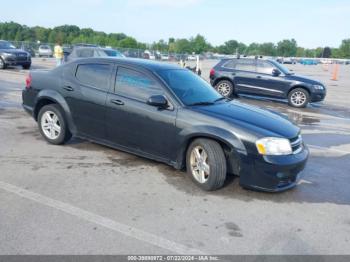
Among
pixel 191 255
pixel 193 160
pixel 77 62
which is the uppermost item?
pixel 77 62

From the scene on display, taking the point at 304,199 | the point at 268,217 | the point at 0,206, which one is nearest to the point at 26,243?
the point at 0,206

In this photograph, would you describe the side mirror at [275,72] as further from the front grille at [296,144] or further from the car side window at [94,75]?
the car side window at [94,75]

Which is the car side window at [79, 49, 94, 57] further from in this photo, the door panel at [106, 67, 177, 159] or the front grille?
the front grille

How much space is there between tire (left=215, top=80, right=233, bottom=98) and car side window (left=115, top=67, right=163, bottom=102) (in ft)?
30.8

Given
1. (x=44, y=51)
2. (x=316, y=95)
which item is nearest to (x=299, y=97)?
(x=316, y=95)

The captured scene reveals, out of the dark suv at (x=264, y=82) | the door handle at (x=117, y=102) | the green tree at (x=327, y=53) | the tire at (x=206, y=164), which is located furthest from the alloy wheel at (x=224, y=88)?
the green tree at (x=327, y=53)

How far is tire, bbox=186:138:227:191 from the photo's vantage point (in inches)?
182

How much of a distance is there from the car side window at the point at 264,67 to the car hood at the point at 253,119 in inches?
348

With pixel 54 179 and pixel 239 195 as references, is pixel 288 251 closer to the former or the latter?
pixel 239 195

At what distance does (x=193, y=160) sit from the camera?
4.90 m

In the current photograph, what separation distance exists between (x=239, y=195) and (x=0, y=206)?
9.21ft

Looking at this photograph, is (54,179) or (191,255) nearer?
(191,255)

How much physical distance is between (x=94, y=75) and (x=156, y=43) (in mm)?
128175

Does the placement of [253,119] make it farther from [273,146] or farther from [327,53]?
[327,53]
